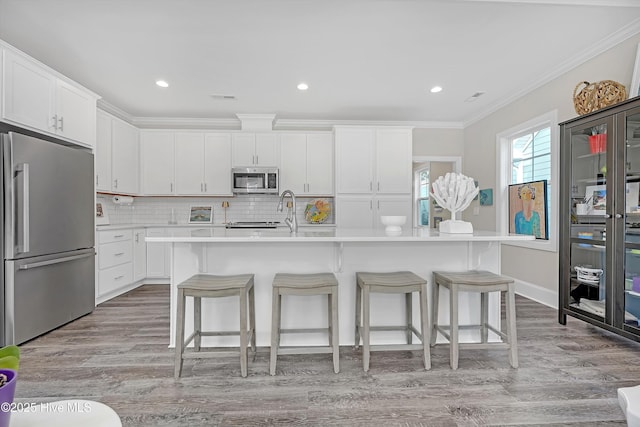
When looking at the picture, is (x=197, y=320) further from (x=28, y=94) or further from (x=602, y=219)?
(x=602, y=219)

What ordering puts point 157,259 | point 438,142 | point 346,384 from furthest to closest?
point 438,142 → point 157,259 → point 346,384

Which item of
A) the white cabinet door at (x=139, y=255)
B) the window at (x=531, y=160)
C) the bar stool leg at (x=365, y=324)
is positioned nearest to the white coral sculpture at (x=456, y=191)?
the bar stool leg at (x=365, y=324)

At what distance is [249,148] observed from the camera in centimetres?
504

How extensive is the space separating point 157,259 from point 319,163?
9.19 feet

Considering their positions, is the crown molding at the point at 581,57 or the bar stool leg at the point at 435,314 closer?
the bar stool leg at the point at 435,314

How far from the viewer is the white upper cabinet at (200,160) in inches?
198

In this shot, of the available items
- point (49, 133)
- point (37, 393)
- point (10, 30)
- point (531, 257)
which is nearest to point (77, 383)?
point (37, 393)

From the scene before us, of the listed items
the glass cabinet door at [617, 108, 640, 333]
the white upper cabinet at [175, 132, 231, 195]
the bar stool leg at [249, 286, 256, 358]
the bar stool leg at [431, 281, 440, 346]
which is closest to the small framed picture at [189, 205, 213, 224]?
the white upper cabinet at [175, 132, 231, 195]

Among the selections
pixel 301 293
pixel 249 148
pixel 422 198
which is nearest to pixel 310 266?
pixel 301 293

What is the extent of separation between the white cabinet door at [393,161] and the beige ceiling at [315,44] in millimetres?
686

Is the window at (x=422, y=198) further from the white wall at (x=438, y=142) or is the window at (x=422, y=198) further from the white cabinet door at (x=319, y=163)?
the white cabinet door at (x=319, y=163)

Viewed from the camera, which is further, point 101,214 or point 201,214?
point 201,214

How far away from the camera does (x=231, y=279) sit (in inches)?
86.6

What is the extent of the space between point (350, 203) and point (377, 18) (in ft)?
8.95
